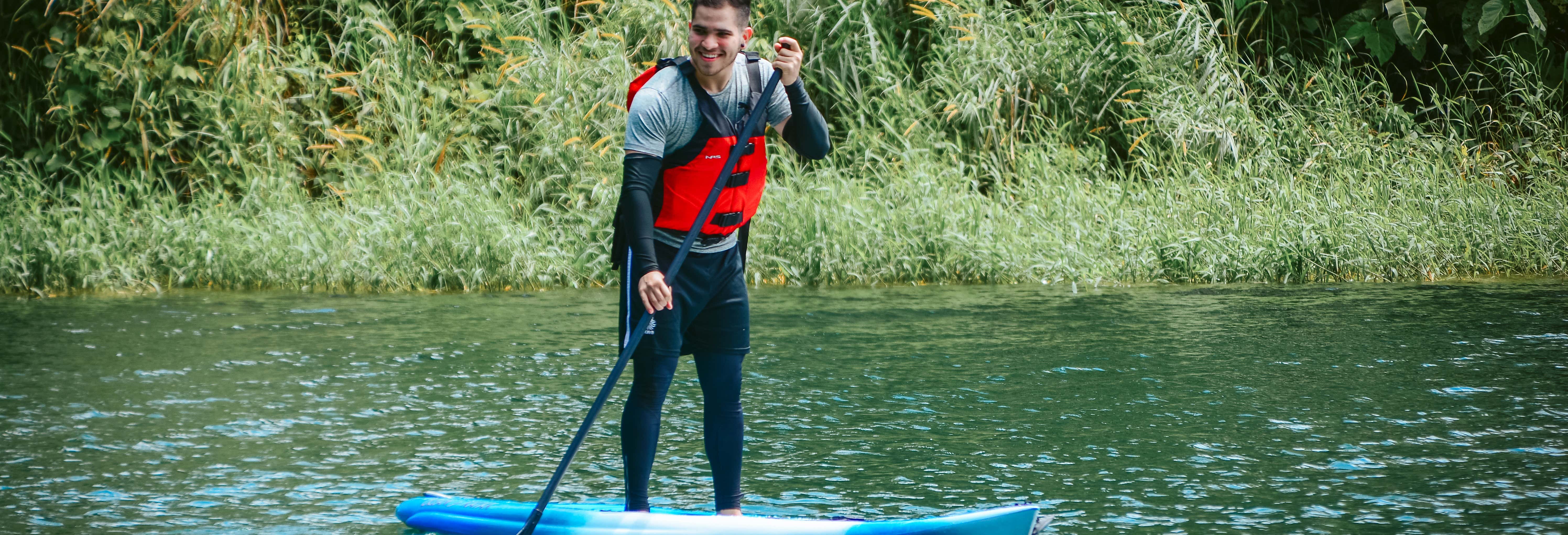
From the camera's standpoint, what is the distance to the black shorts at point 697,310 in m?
3.53

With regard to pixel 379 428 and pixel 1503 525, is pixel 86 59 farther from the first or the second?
pixel 1503 525

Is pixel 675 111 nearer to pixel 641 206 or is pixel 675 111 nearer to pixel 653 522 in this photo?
pixel 641 206

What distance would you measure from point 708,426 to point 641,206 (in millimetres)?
640

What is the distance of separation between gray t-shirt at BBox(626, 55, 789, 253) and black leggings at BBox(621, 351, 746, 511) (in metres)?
0.32

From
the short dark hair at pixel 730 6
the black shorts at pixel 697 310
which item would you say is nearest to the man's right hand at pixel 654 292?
the black shorts at pixel 697 310

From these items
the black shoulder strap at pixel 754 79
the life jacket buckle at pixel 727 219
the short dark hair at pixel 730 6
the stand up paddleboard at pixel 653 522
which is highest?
the short dark hair at pixel 730 6

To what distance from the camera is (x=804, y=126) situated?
3.67 meters

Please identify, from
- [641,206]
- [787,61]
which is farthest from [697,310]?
[787,61]

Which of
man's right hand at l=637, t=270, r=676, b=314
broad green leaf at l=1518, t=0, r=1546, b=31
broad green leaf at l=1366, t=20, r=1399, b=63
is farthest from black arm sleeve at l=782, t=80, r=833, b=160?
broad green leaf at l=1518, t=0, r=1546, b=31

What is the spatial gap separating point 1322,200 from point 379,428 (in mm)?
6583

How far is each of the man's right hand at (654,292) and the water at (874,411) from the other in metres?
0.75

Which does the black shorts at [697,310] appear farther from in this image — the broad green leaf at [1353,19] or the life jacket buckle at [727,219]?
the broad green leaf at [1353,19]

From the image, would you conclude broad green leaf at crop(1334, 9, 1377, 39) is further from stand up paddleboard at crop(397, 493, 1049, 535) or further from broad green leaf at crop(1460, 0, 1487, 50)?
stand up paddleboard at crop(397, 493, 1049, 535)

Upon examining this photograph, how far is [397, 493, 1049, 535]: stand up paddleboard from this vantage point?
3.24 meters
